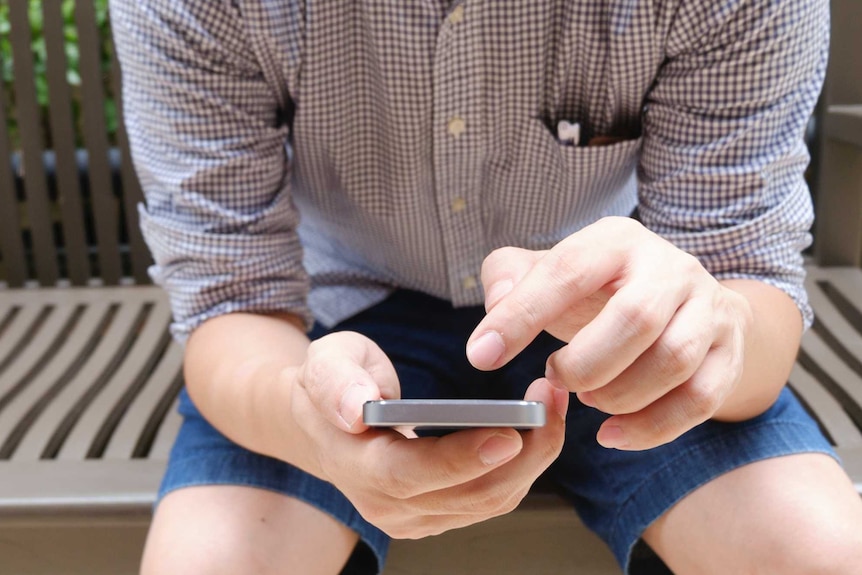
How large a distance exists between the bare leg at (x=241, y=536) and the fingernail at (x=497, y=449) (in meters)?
0.27

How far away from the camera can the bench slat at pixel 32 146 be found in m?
1.19

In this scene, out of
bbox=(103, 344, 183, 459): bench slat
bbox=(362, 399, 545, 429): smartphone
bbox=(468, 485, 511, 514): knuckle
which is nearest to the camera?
bbox=(362, 399, 545, 429): smartphone

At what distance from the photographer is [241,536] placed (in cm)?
64

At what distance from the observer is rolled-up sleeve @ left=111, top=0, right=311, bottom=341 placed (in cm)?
72

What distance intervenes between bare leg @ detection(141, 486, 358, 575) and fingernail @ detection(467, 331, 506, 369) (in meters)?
0.30

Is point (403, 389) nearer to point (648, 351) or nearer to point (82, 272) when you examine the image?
point (648, 351)

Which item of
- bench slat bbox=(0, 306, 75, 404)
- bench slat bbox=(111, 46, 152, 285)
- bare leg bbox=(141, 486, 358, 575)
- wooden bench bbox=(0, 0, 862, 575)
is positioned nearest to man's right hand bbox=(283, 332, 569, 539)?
bare leg bbox=(141, 486, 358, 575)

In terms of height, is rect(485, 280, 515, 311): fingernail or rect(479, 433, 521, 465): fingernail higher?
rect(485, 280, 515, 311): fingernail

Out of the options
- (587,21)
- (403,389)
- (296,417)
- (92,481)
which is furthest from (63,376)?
(587,21)

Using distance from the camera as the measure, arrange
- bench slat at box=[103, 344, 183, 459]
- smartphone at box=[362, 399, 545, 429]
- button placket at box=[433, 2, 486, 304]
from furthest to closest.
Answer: bench slat at box=[103, 344, 183, 459] < button placket at box=[433, 2, 486, 304] < smartphone at box=[362, 399, 545, 429]

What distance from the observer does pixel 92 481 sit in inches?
31.8

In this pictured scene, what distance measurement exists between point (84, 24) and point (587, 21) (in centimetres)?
78

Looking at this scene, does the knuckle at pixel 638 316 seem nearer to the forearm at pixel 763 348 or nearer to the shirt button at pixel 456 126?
the forearm at pixel 763 348

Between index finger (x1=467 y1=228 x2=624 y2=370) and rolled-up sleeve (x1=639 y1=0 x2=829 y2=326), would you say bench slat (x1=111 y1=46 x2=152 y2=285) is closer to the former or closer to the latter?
rolled-up sleeve (x1=639 y1=0 x2=829 y2=326)
